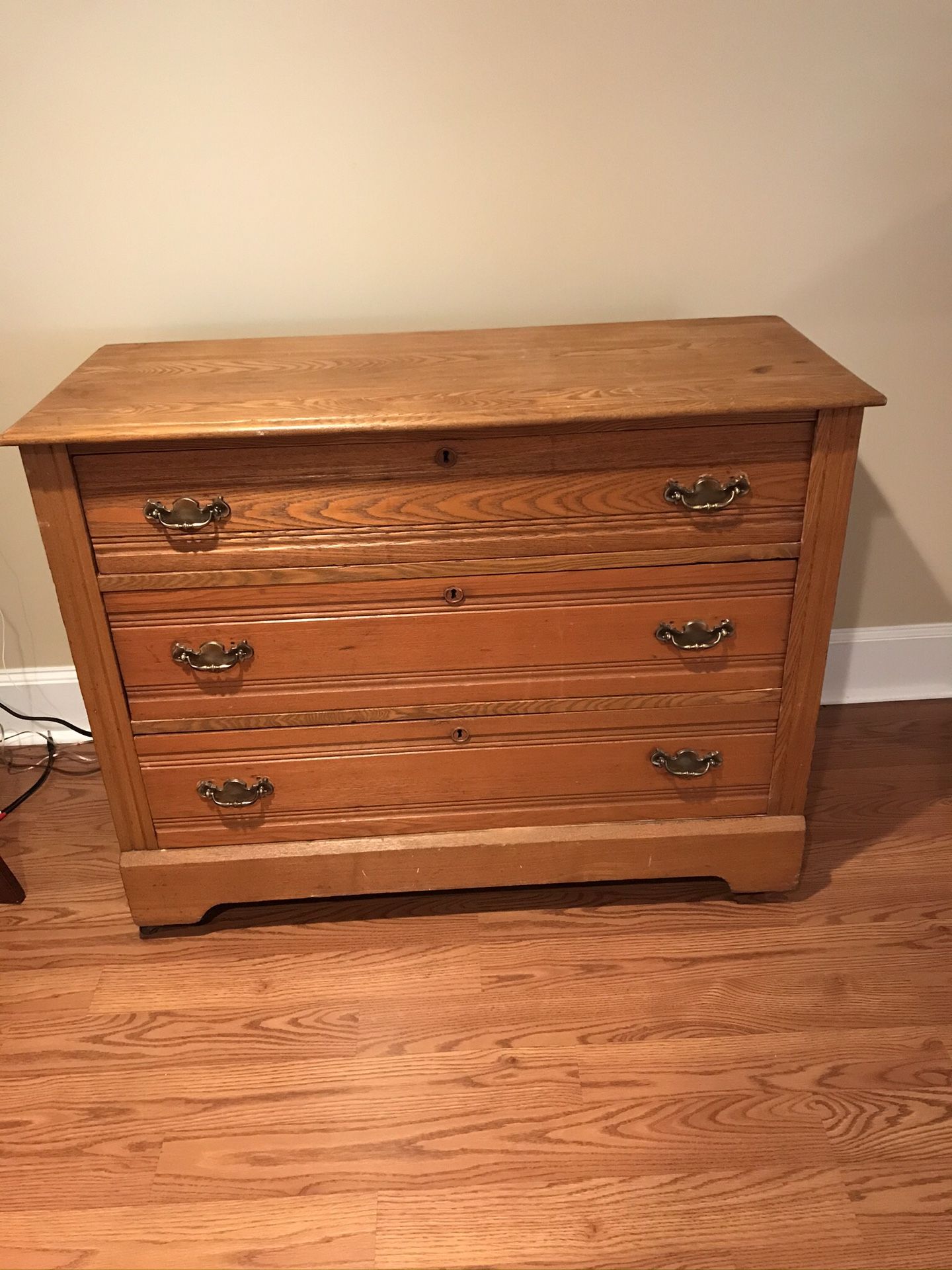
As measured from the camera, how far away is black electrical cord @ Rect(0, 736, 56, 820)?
188 cm

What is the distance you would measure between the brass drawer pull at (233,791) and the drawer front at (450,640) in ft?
0.39

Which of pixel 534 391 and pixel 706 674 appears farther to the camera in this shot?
pixel 706 674

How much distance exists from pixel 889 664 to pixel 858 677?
0.24 ft

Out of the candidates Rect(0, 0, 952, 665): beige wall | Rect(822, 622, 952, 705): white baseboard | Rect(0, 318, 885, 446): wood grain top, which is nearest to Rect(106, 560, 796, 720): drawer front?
Rect(0, 318, 885, 446): wood grain top

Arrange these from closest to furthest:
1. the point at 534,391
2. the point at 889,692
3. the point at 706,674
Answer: the point at 534,391, the point at 706,674, the point at 889,692

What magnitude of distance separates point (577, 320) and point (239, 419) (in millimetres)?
765

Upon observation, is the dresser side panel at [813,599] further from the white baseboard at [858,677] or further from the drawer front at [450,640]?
the white baseboard at [858,677]

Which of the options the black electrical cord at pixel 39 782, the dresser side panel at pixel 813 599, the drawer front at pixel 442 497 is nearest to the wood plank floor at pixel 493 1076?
the black electrical cord at pixel 39 782

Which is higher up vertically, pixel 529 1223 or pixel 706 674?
pixel 706 674

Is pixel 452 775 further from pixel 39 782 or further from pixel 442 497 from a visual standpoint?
pixel 39 782

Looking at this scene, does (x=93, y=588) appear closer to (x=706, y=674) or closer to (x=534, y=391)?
(x=534, y=391)

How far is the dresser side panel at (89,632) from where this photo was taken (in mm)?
A: 1240

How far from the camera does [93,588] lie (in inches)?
51.6

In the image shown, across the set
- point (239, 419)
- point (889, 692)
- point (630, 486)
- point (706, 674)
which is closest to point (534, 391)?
point (630, 486)
